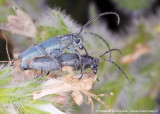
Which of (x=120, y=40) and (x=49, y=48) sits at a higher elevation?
(x=120, y=40)

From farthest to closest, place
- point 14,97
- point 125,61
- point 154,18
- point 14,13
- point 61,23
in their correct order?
point 154,18
point 125,61
point 14,13
point 61,23
point 14,97

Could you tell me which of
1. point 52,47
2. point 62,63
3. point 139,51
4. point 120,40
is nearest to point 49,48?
point 52,47

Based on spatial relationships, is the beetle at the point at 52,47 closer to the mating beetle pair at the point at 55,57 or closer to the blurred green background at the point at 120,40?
the mating beetle pair at the point at 55,57

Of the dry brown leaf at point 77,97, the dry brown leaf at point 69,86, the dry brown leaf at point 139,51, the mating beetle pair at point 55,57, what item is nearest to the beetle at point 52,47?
the mating beetle pair at point 55,57

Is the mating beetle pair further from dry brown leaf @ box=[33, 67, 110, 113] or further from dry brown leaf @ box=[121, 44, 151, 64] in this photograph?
dry brown leaf @ box=[121, 44, 151, 64]

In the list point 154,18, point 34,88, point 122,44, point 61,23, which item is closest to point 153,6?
point 154,18

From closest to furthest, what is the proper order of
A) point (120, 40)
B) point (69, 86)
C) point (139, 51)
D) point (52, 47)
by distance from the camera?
point (69, 86), point (52, 47), point (139, 51), point (120, 40)

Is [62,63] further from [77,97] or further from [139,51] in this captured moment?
[139,51]

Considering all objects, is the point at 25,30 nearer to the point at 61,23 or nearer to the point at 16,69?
the point at 61,23
